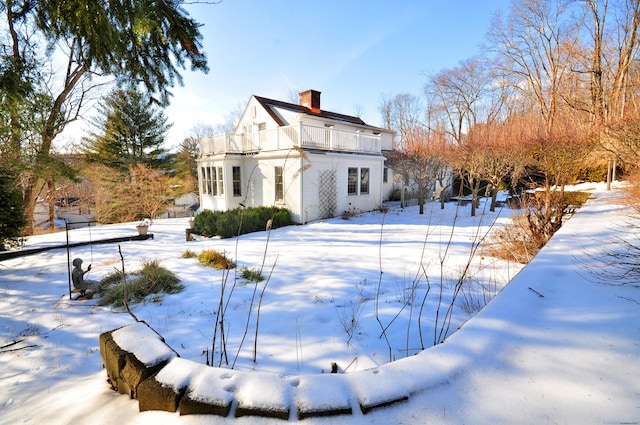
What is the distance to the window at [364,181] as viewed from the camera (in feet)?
47.2

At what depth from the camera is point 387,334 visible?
310 centimetres

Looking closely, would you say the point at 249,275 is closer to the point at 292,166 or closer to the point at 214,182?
the point at 292,166

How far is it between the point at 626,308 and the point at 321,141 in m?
11.1

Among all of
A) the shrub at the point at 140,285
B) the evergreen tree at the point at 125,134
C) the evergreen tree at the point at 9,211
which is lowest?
the shrub at the point at 140,285

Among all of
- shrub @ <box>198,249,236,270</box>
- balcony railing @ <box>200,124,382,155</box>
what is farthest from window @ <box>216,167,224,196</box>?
shrub @ <box>198,249,236,270</box>

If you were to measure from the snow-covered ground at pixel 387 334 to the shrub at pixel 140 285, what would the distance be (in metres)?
0.24

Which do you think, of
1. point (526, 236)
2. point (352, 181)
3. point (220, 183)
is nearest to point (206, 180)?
point (220, 183)

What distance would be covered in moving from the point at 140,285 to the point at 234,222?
544 centimetres

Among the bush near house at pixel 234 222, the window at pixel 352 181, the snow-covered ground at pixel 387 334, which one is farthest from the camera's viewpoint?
the window at pixel 352 181

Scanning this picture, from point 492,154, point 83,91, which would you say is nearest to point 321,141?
point 492,154

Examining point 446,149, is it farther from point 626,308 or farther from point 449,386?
point 449,386

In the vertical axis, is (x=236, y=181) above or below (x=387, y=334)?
above

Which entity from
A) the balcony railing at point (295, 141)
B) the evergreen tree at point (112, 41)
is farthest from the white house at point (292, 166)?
the evergreen tree at point (112, 41)

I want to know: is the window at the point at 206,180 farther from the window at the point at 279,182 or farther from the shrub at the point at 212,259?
the shrub at the point at 212,259
